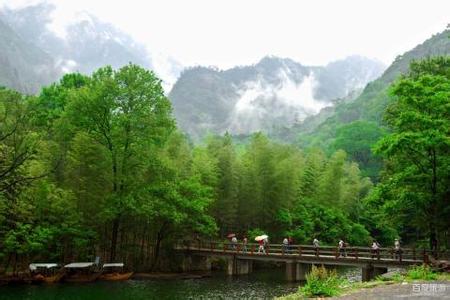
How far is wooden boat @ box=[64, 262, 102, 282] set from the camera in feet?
102

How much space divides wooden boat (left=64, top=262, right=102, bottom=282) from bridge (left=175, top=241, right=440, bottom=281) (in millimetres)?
10455

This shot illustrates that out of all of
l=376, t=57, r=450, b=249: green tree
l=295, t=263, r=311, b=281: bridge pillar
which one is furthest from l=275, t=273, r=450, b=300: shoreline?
l=295, t=263, r=311, b=281: bridge pillar

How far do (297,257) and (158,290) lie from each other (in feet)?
38.3

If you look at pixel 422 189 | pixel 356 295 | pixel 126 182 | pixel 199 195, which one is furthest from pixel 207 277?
pixel 356 295

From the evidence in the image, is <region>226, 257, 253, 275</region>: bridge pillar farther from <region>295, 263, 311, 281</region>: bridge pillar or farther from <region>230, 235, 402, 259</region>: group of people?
<region>295, 263, 311, 281</region>: bridge pillar

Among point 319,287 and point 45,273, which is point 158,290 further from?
point 319,287

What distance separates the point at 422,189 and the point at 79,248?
23.9m

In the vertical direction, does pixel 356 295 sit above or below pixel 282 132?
below

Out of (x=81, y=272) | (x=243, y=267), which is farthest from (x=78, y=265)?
(x=243, y=267)

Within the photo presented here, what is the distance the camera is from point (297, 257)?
35938 mm

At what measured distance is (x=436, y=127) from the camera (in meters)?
24.2

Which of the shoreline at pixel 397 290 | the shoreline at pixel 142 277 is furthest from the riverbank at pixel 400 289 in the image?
the shoreline at pixel 142 277

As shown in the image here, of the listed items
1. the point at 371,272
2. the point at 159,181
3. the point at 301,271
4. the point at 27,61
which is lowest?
the point at 301,271

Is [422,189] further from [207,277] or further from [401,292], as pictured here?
[207,277]
